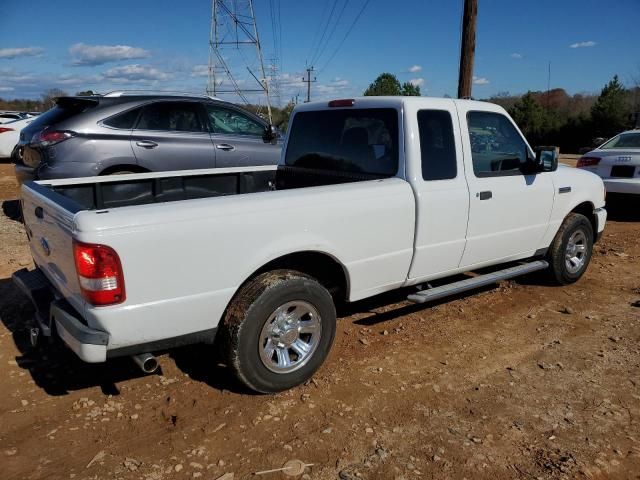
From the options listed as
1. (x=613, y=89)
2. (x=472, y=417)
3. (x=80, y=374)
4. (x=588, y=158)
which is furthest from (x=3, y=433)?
(x=613, y=89)

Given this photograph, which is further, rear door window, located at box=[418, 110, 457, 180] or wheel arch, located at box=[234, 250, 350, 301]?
rear door window, located at box=[418, 110, 457, 180]

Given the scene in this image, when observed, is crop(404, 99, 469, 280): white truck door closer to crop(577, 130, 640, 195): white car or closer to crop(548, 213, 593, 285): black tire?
crop(548, 213, 593, 285): black tire

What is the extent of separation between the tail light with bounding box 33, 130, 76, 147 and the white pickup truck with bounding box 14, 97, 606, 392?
296cm

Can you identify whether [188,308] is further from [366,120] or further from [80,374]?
[366,120]

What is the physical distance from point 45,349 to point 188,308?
1765mm

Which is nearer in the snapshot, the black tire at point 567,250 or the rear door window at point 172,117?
the black tire at point 567,250

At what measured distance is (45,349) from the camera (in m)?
4.05

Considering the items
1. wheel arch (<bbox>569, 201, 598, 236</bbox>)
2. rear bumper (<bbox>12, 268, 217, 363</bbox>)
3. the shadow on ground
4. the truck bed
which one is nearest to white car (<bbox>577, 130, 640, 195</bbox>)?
the shadow on ground

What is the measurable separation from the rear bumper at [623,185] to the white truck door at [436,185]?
19.9 feet

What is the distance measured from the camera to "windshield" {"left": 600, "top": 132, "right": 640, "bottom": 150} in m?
9.52

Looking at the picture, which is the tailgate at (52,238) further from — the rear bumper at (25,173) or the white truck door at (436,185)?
the rear bumper at (25,173)

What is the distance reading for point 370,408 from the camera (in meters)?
3.36

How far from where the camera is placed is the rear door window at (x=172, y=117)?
7203 mm

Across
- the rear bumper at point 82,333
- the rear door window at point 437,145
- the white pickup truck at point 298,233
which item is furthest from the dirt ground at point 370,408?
the rear door window at point 437,145
